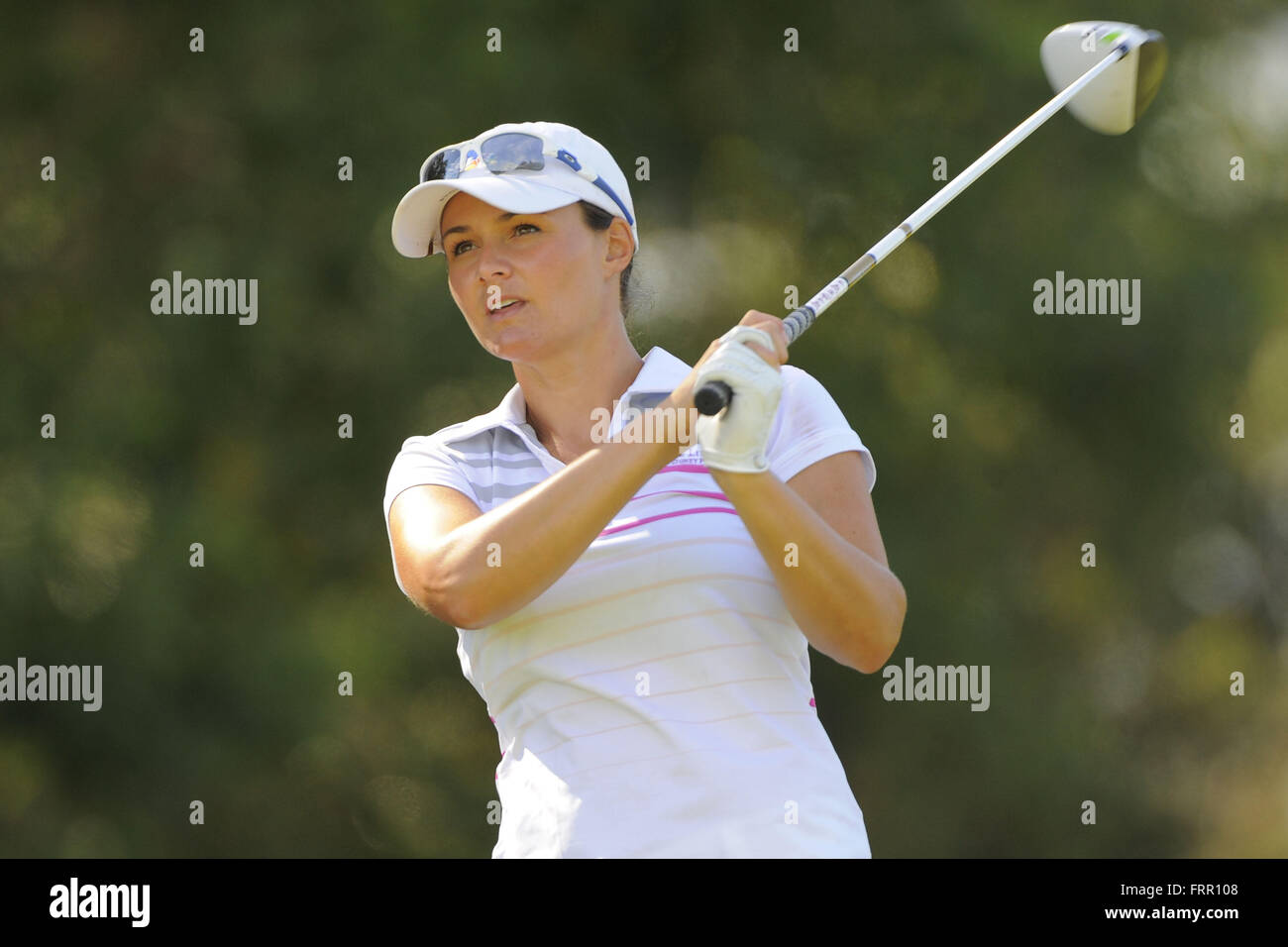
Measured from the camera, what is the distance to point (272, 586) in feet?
21.5

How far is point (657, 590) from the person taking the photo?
1.99 metres

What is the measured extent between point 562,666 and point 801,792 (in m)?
0.30

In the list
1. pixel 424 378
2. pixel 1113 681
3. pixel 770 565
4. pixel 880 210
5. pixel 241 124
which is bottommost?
pixel 1113 681

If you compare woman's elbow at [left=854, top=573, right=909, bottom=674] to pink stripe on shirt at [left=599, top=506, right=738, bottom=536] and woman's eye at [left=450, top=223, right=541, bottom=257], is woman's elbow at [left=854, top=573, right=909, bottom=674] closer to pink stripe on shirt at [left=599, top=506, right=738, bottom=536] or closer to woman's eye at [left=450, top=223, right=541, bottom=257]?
pink stripe on shirt at [left=599, top=506, right=738, bottom=536]

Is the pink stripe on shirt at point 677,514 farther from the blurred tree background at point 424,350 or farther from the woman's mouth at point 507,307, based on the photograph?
the blurred tree background at point 424,350

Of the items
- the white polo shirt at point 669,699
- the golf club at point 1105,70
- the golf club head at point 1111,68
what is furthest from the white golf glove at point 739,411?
the golf club head at point 1111,68

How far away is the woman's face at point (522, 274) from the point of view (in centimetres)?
219

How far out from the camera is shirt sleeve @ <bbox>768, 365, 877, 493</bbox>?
82.3 inches

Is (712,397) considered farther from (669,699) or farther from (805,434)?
(669,699)

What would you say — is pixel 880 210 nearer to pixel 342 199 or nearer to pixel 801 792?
pixel 342 199

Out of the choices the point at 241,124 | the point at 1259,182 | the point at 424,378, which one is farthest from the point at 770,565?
the point at 1259,182

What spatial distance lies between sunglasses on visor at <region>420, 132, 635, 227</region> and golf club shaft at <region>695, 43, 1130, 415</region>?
0.33m

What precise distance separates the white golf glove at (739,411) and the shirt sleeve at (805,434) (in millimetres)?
114

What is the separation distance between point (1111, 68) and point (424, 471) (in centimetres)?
134
